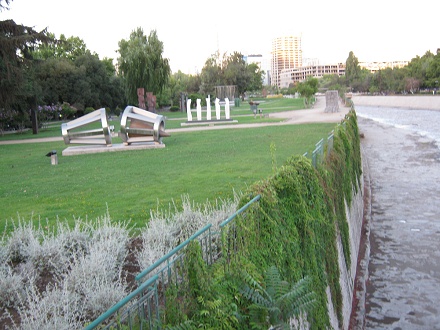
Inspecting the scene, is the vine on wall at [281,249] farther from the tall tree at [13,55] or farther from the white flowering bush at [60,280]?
the tall tree at [13,55]

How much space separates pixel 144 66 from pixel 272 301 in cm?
4368

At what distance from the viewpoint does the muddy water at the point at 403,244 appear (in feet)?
24.1

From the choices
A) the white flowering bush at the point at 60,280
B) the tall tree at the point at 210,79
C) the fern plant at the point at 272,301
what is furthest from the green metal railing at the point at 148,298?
the tall tree at the point at 210,79

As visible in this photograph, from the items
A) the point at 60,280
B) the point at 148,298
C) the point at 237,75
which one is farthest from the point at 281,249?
the point at 237,75

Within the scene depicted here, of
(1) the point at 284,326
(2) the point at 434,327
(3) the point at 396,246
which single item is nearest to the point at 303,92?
(3) the point at 396,246

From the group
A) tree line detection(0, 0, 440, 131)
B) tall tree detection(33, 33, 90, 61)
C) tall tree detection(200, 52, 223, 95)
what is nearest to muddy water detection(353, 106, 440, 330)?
tree line detection(0, 0, 440, 131)

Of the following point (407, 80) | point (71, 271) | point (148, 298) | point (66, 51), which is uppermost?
→ point (66, 51)

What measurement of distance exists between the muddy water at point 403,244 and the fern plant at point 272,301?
4048mm

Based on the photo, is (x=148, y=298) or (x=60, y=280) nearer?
(x=148, y=298)

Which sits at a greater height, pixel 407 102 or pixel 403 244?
pixel 407 102

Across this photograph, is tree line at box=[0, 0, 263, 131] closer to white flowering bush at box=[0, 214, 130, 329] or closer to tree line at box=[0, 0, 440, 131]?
tree line at box=[0, 0, 440, 131]

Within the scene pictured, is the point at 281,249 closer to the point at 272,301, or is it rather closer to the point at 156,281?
the point at 272,301

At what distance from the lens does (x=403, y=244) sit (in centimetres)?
1027

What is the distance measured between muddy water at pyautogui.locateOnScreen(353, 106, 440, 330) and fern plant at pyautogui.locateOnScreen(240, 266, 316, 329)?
4.05 m
